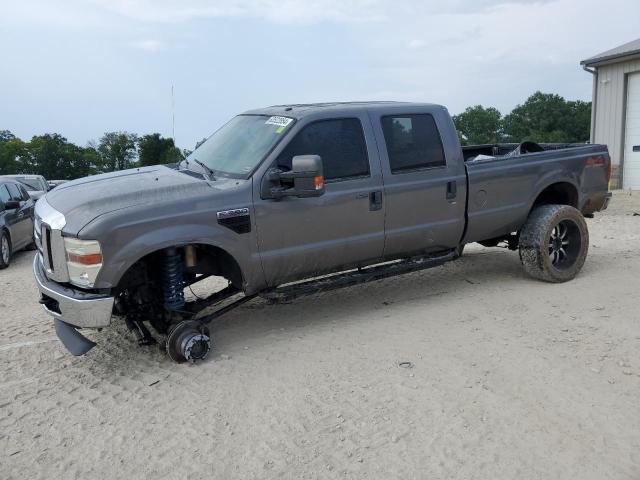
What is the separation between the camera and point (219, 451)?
348 cm

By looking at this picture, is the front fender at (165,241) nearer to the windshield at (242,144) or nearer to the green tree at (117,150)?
the windshield at (242,144)

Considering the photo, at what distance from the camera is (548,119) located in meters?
37.8

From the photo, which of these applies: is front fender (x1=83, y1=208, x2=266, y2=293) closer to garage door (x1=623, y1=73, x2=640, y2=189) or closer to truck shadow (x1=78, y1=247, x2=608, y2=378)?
truck shadow (x1=78, y1=247, x2=608, y2=378)

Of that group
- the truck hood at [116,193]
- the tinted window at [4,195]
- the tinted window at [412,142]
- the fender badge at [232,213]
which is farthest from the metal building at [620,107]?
the tinted window at [4,195]

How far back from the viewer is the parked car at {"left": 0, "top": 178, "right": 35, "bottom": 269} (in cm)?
999

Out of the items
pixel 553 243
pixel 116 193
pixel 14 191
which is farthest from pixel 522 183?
pixel 14 191

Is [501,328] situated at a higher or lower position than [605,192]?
lower

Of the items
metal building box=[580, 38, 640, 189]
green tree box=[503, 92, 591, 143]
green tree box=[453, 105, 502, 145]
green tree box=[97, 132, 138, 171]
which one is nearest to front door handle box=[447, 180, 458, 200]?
metal building box=[580, 38, 640, 189]

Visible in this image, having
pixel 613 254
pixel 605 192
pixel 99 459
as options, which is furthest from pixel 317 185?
pixel 613 254

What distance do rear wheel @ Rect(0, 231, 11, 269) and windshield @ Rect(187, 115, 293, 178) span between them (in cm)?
560

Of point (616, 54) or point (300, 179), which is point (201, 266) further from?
point (616, 54)

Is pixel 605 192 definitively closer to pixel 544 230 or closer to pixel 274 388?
pixel 544 230

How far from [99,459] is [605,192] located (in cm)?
625

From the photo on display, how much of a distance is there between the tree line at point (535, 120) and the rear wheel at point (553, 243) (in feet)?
95.1
